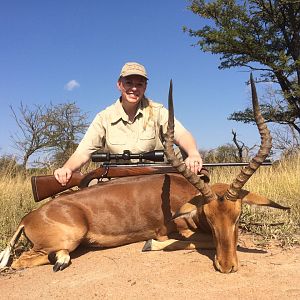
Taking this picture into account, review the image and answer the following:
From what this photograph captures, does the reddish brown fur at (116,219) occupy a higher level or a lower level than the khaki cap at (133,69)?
lower

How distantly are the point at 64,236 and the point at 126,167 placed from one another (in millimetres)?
1267

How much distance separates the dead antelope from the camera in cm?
457

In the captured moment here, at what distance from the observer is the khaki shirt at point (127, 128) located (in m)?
6.15

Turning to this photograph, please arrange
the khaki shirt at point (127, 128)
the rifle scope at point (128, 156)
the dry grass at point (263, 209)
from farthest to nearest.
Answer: the khaki shirt at point (127, 128) < the rifle scope at point (128, 156) < the dry grass at point (263, 209)

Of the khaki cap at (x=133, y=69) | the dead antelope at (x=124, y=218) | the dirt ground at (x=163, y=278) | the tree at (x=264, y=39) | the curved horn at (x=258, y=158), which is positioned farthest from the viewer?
the tree at (x=264, y=39)

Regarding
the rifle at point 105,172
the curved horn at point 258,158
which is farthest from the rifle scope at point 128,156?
the curved horn at point 258,158

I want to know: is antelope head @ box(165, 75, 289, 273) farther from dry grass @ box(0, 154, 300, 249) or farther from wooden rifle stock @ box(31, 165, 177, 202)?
wooden rifle stock @ box(31, 165, 177, 202)

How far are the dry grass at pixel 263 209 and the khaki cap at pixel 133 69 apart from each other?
2.22m

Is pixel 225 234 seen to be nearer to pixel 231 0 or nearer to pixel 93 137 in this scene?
pixel 93 137

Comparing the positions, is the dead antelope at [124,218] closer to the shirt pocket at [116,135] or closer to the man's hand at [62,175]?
the man's hand at [62,175]

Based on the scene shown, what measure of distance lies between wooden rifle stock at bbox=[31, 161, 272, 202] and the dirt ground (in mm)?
1002

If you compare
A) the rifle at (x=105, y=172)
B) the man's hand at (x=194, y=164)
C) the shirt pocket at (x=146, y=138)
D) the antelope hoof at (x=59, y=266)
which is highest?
the shirt pocket at (x=146, y=138)

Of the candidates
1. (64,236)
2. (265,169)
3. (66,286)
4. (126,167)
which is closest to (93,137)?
(126,167)

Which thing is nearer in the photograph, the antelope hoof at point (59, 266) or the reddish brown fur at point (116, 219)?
the antelope hoof at point (59, 266)
